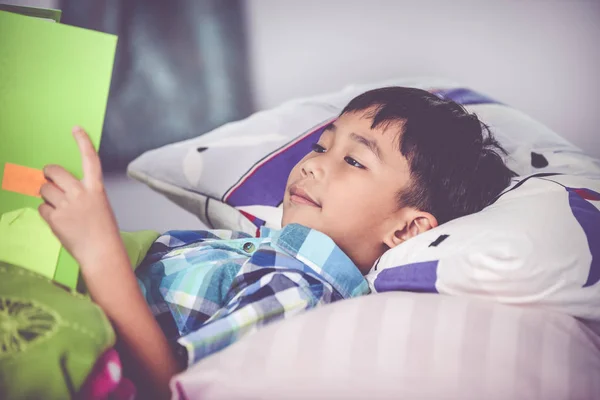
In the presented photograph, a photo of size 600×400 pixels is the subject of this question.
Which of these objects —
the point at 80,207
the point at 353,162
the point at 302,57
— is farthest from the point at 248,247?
the point at 302,57

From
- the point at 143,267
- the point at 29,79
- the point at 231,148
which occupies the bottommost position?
→ the point at 143,267

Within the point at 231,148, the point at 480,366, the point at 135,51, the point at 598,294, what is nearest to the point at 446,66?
the point at 231,148

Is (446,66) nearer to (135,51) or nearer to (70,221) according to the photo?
(135,51)

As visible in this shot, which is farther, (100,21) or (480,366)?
(100,21)

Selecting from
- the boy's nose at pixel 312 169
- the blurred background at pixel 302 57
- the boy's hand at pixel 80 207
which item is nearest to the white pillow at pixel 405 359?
the boy's hand at pixel 80 207

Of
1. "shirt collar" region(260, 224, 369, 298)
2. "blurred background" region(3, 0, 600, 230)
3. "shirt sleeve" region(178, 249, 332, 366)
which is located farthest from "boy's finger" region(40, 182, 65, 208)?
"blurred background" region(3, 0, 600, 230)

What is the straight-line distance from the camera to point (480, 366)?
522 mm

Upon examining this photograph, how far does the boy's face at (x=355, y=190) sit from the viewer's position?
80cm

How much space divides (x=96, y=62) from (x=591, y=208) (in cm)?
57

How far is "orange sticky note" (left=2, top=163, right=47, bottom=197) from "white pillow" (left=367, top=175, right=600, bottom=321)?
398 millimetres

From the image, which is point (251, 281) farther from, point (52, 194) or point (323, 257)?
point (52, 194)

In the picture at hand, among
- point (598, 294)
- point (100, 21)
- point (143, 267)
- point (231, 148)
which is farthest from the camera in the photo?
point (100, 21)

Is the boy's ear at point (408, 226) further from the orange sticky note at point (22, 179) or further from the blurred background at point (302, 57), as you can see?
the blurred background at point (302, 57)

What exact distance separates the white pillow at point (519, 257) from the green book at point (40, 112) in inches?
15.0
